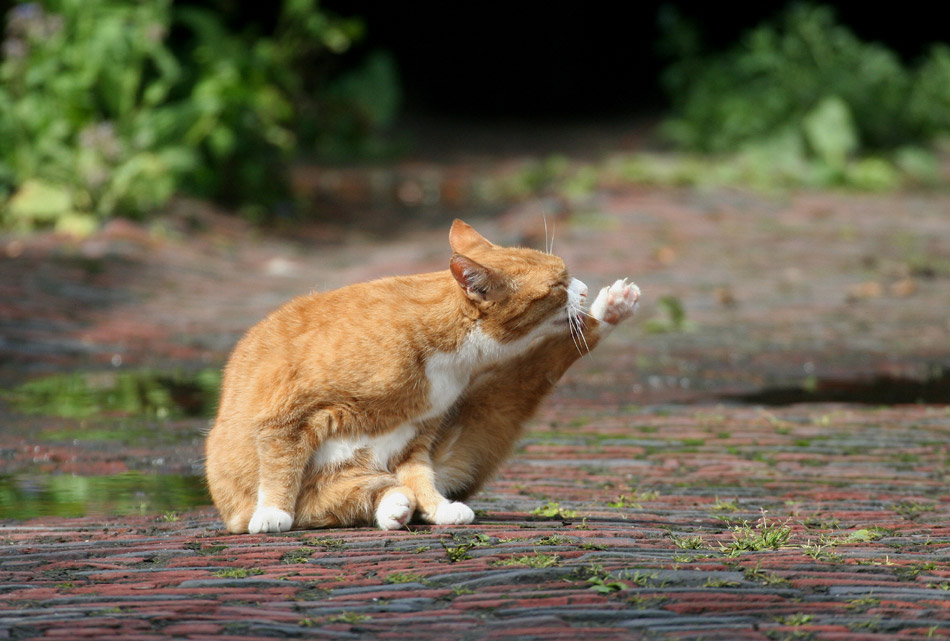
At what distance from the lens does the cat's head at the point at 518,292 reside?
12.0 ft

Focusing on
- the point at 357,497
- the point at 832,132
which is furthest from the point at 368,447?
the point at 832,132

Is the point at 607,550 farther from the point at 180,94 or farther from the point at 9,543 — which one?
the point at 180,94

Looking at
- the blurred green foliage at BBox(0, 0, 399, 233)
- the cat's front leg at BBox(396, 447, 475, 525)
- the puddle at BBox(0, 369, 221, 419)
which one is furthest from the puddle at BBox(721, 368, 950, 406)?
the blurred green foliage at BBox(0, 0, 399, 233)

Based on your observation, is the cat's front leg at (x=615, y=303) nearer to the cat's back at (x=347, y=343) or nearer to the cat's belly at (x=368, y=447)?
the cat's back at (x=347, y=343)

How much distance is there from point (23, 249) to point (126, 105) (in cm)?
224

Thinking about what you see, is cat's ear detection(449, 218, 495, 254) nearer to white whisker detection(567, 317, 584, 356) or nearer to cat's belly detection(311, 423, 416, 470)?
white whisker detection(567, 317, 584, 356)

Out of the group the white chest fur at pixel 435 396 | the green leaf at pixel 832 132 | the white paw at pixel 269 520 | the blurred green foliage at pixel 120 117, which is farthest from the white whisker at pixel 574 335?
the green leaf at pixel 832 132

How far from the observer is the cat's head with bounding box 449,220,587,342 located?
3.66 metres

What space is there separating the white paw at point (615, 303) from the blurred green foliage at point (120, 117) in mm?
7462

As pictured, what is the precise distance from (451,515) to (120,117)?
875 centimetres

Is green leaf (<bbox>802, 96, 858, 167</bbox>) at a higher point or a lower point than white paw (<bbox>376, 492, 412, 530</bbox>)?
higher

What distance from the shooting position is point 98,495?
4645 millimetres

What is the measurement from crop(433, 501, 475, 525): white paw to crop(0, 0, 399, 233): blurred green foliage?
24.8 feet

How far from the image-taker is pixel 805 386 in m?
6.70
